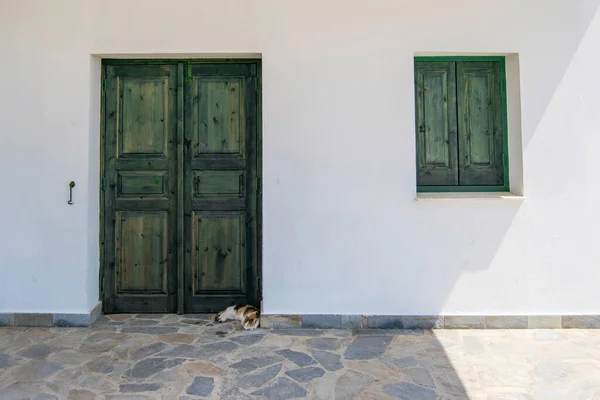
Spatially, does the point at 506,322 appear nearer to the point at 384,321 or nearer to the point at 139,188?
the point at 384,321

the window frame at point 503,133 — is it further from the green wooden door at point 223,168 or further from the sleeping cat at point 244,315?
the sleeping cat at point 244,315

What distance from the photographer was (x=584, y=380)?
9.14 ft

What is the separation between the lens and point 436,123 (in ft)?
12.9

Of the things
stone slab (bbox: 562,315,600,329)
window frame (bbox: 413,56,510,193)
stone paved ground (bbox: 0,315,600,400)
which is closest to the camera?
stone paved ground (bbox: 0,315,600,400)

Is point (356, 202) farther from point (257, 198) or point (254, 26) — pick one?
point (254, 26)

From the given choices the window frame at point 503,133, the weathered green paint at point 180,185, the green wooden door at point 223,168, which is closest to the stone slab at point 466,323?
the window frame at point 503,133

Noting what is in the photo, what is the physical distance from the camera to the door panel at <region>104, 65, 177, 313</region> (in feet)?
13.2

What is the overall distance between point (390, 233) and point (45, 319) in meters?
3.07

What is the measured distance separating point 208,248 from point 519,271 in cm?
274

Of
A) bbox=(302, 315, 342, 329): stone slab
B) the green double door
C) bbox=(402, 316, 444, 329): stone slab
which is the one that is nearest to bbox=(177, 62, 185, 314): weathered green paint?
the green double door

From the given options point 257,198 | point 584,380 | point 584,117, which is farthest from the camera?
point 257,198

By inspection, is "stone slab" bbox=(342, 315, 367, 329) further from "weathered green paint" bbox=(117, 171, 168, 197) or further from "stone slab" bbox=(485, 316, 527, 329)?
"weathered green paint" bbox=(117, 171, 168, 197)

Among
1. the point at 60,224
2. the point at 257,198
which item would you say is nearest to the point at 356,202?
the point at 257,198

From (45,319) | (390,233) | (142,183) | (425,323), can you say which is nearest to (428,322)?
(425,323)
